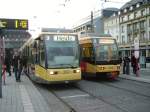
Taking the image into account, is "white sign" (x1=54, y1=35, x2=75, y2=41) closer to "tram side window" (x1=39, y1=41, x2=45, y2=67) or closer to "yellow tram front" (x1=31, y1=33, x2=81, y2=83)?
"yellow tram front" (x1=31, y1=33, x2=81, y2=83)

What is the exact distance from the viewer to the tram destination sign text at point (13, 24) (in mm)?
13375

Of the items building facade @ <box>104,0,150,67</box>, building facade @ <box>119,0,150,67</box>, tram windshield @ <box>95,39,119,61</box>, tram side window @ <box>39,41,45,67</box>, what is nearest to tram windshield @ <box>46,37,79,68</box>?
tram side window @ <box>39,41,45,67</box>

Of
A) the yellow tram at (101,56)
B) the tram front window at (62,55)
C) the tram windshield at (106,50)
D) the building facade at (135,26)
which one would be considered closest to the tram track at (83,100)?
the tram front window at (62,55)

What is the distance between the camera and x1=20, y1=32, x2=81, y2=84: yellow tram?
17078 millimetres

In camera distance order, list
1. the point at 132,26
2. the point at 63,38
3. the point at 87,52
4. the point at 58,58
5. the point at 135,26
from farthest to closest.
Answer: the point at 132,26 → the point at 135,26 → the point at 87,52 → the point at 63,38 → the point at 58,58

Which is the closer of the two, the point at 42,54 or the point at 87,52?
the point at 42,54

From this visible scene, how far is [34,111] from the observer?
406 inches

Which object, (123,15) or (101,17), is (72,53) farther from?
(101,17)

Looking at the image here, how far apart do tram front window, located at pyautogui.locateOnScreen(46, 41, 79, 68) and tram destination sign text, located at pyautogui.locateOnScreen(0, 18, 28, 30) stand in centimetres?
346

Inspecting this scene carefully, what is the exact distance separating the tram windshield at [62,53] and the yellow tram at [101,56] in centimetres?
352

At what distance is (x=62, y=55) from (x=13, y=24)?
13.8 feet

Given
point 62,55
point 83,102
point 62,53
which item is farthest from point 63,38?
point 83,102

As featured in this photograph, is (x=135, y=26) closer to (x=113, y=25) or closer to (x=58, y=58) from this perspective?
(x=113, y=25)

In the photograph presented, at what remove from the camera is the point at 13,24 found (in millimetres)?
13828
